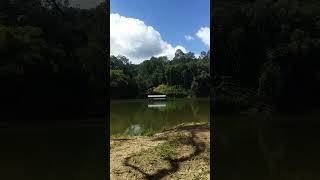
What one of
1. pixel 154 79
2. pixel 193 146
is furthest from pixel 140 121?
pixel 154 79

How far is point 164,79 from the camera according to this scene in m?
33.8

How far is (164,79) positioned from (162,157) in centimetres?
2784
